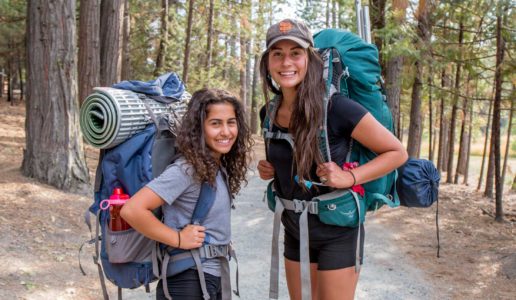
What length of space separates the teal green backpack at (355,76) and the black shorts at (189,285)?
0.85m

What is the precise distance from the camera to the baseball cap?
2.42m

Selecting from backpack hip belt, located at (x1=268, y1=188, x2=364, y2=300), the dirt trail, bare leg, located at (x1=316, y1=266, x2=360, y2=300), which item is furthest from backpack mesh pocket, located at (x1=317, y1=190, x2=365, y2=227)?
the dirt trail

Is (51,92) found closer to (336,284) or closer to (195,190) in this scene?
(195,190)

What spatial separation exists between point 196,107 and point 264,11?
94.5ft

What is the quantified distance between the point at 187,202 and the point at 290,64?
0.85m

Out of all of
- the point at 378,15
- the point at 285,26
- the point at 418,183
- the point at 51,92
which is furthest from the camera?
the point at 378,15

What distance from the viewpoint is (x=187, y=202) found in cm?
236

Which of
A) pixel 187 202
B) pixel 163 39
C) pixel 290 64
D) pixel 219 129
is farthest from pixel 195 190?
pixel 163 39

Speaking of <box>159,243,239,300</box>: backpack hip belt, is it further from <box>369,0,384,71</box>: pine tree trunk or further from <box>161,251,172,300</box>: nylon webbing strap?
<box>369,0,384,71</box>: pine tree trunk

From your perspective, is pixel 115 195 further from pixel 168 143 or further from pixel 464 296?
pixel 464 296

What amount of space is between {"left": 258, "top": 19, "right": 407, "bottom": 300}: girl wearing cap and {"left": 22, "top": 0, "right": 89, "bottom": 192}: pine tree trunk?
17.6ft

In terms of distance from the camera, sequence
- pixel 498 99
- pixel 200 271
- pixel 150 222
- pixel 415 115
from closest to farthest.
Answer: pixel 150 222 → pixel 200 271 → pixel 498 99 → pixel 415 115

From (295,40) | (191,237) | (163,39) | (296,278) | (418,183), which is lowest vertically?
(296,278)

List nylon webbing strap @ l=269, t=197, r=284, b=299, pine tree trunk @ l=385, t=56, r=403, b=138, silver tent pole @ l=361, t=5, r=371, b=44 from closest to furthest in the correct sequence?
nylon webbing strap @ l=269, t=197, r=284, b=299 → silver tent pole @ l=361, t=5, r=371, b=44 → pine tree trunk @ l=385, t=56, r=403, b=138
